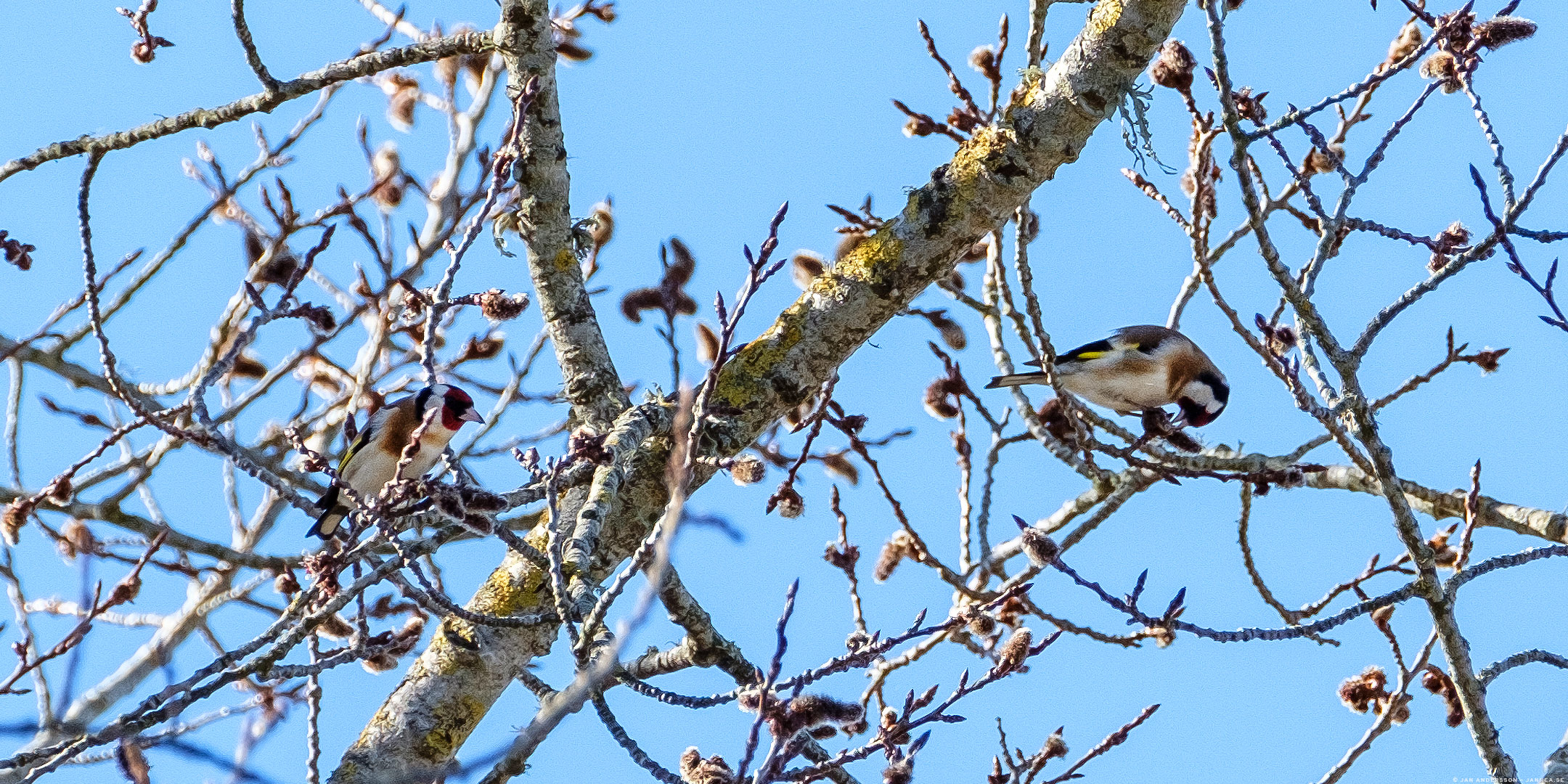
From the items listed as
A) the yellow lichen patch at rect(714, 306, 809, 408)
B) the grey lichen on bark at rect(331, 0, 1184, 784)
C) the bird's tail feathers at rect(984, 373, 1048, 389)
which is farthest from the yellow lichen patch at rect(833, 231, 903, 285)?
the bird's tail feathers at rect(984, 373, 1048, 389)

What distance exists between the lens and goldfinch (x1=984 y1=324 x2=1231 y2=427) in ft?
19.8

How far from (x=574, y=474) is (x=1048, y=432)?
2.19 metres

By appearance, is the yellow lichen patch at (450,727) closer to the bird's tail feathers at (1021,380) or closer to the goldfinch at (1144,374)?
the bird's tail feathers at (1021,380)

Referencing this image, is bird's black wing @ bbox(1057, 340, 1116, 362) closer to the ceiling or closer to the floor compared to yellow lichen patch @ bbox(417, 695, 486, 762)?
closer to the ceiling

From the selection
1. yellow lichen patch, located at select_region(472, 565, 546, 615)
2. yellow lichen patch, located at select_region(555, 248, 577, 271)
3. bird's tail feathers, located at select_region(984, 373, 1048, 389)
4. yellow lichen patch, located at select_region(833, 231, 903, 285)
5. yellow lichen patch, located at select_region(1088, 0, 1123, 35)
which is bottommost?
yellow lichen patch, located at select_region(472, 565, 546, 615)

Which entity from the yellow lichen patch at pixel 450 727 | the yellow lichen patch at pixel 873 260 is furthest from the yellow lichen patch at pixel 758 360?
the yellow lichen patch at pixel 450 727

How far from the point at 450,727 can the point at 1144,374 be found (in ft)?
12.2

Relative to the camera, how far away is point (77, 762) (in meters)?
3.23

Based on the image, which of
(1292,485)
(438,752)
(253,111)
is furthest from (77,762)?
(1292,485)

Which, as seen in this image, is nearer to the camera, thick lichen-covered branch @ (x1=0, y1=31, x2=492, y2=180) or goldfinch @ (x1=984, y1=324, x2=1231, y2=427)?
thick lichen-covered branch @ (x1=0, y1=31, x2=492, y2=180)

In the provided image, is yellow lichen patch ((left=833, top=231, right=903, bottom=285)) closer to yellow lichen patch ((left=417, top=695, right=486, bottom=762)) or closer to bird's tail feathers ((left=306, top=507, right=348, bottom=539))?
yellow lichen patch ((left=417, top=695, right=486, bottom=762))

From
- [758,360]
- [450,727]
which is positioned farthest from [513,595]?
[758,360]

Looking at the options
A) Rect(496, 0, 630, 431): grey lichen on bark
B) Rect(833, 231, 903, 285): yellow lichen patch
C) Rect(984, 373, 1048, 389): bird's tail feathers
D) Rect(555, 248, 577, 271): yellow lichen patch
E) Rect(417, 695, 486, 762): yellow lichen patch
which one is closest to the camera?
Rect(417, 695, 486, 762): yellow lichen patch

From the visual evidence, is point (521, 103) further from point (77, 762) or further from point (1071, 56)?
point (77, 762)
